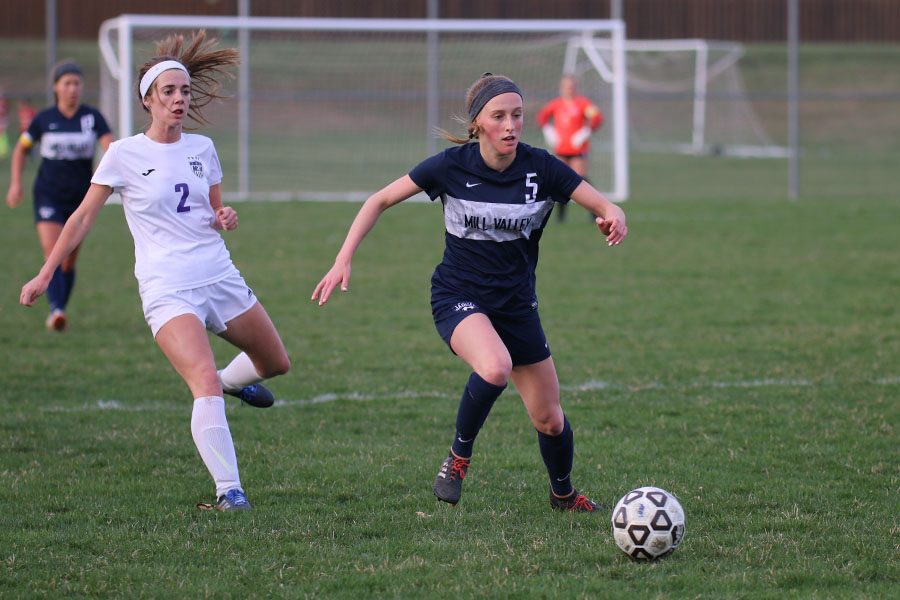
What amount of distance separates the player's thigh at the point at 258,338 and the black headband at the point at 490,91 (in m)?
1.47

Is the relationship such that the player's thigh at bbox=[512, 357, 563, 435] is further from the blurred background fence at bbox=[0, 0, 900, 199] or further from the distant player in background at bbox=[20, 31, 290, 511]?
the blurred background fence at bbox=[0, 0, 900, 199]

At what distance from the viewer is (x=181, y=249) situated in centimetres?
569

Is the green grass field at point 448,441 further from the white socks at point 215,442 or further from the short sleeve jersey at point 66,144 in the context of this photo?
the short sleeve jersey at point 66,144

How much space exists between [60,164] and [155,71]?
17.1 ft

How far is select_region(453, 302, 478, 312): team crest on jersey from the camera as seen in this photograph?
5355mm

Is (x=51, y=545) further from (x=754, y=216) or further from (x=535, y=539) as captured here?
(x=754, y=216)

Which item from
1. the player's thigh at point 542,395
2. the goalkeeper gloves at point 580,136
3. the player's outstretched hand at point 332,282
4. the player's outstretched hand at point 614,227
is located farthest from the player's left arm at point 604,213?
the goalkeeper gloves at point 580,136

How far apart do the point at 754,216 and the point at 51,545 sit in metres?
16.4

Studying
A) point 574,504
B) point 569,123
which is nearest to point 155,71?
point 574,504

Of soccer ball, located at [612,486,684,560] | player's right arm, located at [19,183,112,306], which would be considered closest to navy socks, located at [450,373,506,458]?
soccer ball, located at [612,486,684,560]

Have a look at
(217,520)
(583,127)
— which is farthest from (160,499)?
(583,127)

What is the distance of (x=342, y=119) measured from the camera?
2530 centimetres

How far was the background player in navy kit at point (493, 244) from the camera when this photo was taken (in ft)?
17.4

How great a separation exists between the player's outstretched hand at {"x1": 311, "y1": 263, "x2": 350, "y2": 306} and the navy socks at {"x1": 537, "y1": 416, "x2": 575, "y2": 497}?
3.68ft
